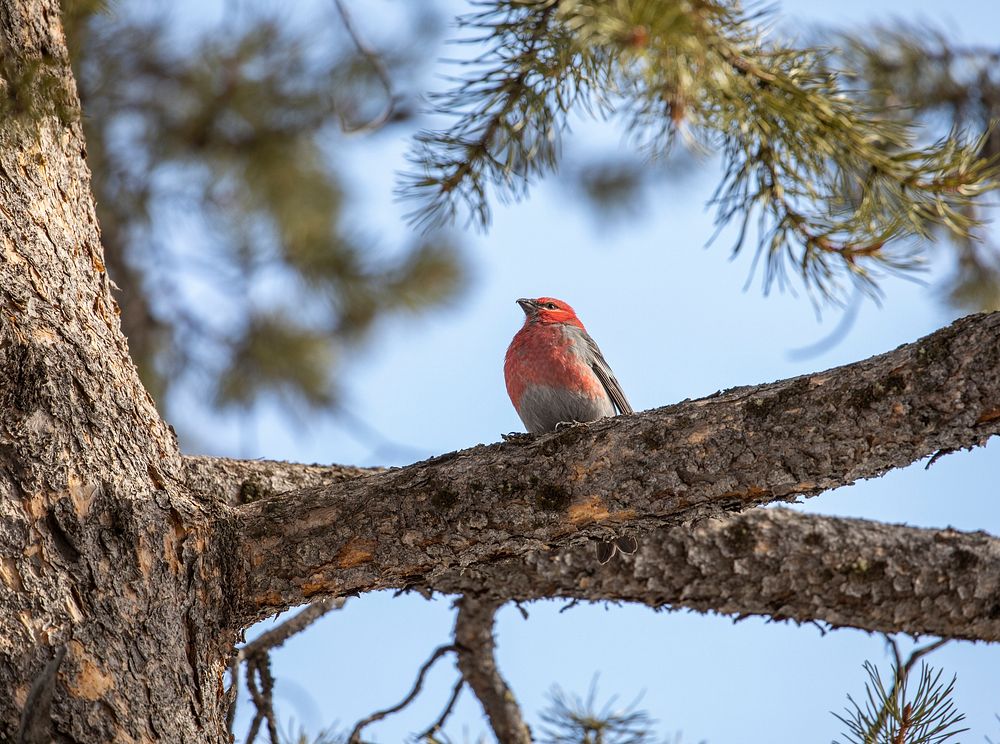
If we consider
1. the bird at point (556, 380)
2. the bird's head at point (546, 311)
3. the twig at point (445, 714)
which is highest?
the bird's head at point (546, 311)

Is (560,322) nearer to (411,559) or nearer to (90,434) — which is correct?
(411,559)

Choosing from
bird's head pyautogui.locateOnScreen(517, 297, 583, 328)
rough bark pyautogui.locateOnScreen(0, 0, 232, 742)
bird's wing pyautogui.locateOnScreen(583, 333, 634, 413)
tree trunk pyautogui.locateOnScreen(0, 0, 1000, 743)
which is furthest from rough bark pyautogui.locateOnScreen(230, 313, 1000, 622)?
bird's head pyautogui.locateOnScreen(517, 297, 583, 328)

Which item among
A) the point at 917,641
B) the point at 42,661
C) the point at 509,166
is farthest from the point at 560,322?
the point at 42,661

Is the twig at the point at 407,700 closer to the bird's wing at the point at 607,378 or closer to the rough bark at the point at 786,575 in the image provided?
the rough bark at the point at 786,575

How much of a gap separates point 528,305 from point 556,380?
0.78 meters

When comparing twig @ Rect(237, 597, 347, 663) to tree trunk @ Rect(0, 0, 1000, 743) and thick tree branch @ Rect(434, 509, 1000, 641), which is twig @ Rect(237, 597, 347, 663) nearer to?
thick tree branch @ Rect(434, 509, 1000, 641)

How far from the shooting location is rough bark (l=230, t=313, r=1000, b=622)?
198cm

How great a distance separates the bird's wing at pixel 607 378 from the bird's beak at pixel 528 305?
40 centimetres

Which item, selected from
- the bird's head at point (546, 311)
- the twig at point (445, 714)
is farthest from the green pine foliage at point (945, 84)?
the twig at point (445, 714)

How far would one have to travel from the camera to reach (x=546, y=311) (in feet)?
13.8

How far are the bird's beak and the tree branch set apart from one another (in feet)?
4.91

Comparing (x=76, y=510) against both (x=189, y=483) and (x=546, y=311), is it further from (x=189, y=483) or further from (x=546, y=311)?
(x=546, y=311)

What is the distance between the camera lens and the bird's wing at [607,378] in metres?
3.80

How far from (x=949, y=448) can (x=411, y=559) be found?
Answer: 1251 millimetres
